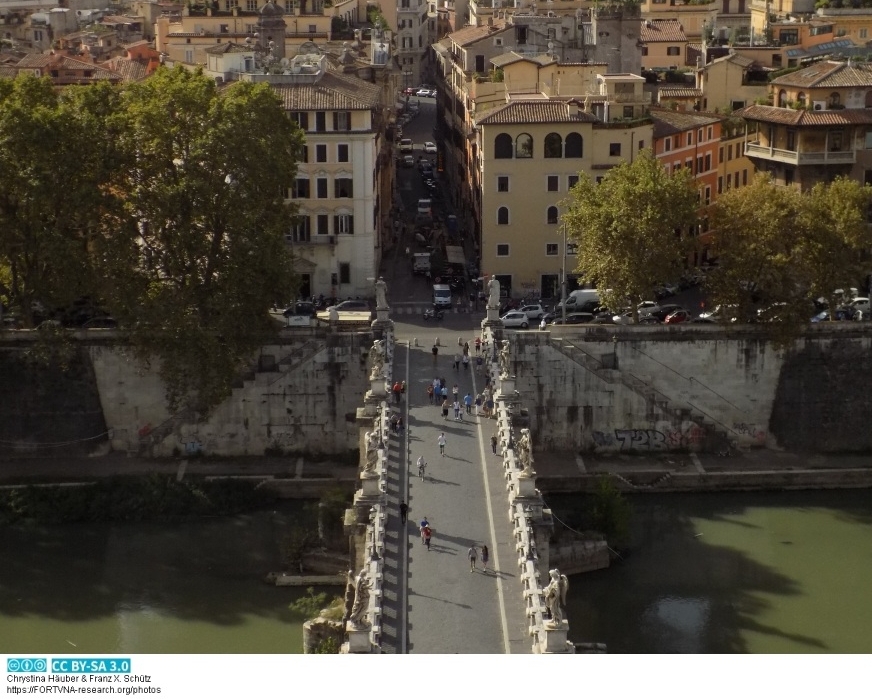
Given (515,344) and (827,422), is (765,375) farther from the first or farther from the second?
(515,344)

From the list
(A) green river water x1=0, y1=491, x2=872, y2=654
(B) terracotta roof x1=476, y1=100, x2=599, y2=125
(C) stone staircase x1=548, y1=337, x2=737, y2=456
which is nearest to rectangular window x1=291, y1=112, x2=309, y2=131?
(B) terracotta roof x1=476, y1=100, x2=599, y2=125

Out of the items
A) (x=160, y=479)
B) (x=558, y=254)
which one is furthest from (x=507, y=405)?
(x=558, y=254)

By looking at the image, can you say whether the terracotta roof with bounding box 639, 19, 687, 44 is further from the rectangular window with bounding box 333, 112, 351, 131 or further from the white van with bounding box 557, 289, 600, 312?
the white van with bounding box 557, 289, 600, 312

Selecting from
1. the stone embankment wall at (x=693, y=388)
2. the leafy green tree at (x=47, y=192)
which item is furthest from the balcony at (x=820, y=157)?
the leafy green tree at (x=47, y=192)

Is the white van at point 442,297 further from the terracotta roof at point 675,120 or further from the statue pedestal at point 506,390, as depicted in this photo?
the statue pedestal at point 506,390

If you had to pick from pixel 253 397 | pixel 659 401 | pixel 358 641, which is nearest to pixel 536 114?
pixel 659 401

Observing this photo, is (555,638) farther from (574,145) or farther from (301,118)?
(574,145)
